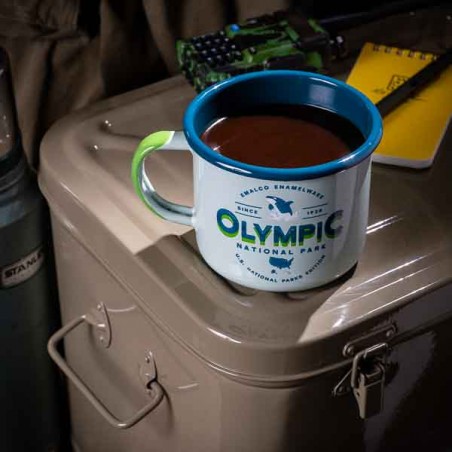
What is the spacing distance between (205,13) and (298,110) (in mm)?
250

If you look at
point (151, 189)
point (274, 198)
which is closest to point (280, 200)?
point (274, 198)

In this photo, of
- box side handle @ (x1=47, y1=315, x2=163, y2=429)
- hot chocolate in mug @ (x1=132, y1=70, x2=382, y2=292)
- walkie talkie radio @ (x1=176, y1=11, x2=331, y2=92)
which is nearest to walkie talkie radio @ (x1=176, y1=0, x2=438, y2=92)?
walkie talkie radio @ (x1=176, y1=11, x2=331, y2=92)

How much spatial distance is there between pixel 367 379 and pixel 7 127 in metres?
0.39

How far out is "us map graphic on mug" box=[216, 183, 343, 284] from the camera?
561mm

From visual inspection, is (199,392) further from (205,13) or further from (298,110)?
(205,13)

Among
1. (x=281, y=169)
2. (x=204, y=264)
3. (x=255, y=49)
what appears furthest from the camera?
(x=255, y=49)

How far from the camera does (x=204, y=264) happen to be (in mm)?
654

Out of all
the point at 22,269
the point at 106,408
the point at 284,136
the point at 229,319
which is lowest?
the point at 106,408

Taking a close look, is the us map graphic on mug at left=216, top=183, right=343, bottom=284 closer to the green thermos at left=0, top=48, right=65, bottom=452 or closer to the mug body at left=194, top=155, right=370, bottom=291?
the mug body at left=194, top=155, right=370, bottom=291

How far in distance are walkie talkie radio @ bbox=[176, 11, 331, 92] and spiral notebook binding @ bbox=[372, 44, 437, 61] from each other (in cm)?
7

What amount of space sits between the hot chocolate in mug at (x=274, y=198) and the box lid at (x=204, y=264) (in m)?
0.02

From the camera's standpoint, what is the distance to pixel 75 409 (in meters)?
0.94

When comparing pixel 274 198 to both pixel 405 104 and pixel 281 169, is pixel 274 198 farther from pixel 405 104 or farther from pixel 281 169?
pixel 405 104

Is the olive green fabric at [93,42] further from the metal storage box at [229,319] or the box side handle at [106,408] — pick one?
the box side handle at [106,408]
